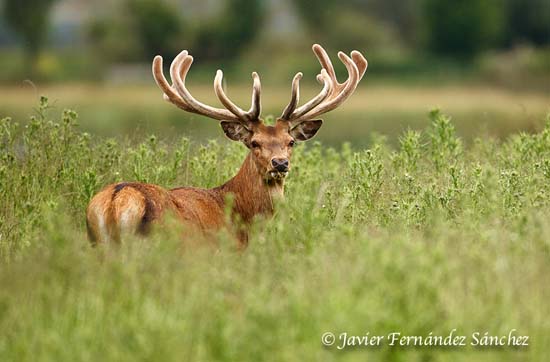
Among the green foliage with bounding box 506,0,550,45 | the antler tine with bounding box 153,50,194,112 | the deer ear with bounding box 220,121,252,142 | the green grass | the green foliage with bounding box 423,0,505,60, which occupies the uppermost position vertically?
the green foliage with bounding box 506,0,550,45

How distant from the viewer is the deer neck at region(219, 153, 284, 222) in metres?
8.58

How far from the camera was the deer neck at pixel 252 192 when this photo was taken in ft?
28.1

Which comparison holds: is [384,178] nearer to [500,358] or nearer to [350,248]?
[350,248]

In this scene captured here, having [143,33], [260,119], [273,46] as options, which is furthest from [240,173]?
[273,46]

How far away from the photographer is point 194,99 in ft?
29.3

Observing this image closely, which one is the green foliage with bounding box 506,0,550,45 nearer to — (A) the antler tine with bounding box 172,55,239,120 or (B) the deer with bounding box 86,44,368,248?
(A) the antler tine with bounding box 172,55,239,120

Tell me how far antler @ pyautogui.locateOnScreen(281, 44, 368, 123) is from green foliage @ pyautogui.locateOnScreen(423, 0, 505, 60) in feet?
183

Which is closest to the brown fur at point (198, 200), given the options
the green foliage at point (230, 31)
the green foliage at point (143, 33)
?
the green foliage at point (230, 31)

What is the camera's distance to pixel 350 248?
20.6 feet

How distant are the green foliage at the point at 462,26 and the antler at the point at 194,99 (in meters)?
56.5

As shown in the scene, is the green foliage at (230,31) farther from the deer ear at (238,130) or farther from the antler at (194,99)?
the deer ear at (238,130)

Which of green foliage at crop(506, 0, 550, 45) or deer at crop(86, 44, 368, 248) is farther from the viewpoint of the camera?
green foliage at crop(506, 0, 550, 45)

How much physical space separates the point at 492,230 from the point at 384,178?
3028mm

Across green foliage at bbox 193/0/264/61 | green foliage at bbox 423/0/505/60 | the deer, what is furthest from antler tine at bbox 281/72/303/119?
green foliage at bbox 423/0/505/60
